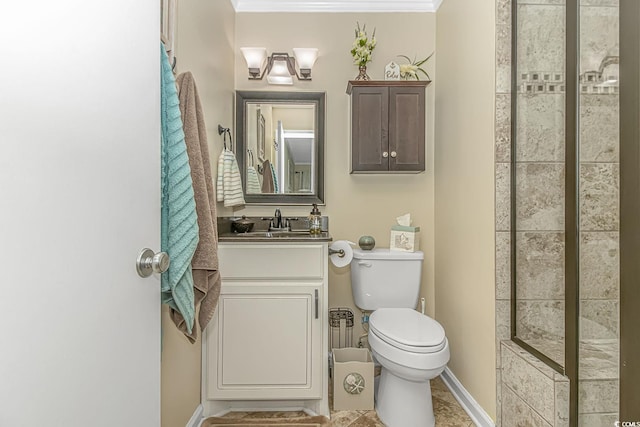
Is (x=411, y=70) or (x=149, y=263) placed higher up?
(x=411, y=70)

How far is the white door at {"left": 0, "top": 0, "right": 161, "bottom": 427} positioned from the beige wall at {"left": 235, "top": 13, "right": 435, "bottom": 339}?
1769mm

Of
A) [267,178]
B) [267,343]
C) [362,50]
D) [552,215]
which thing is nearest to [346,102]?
[362,50]

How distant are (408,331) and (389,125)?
1297 mm

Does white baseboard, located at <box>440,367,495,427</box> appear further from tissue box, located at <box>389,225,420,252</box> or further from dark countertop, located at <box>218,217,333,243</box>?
dark countertop, located at <box>218,217,333,243</box>

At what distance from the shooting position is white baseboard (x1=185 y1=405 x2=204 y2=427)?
5.72ft

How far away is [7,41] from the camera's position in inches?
20.3

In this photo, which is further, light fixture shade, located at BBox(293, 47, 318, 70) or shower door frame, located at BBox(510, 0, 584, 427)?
light fixture shade, located at BBox(293, 47, 318, 70)

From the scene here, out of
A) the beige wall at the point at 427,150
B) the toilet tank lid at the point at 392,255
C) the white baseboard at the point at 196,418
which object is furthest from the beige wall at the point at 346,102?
the white baseboard at the point at 196,418

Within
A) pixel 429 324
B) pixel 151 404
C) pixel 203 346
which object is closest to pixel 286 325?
pixel 203 346

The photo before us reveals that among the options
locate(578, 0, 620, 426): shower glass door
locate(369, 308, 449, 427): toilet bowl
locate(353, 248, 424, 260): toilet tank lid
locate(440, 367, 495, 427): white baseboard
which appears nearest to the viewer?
locate(578, 0, 620, 426): shower glass door

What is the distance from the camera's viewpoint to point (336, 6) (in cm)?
256

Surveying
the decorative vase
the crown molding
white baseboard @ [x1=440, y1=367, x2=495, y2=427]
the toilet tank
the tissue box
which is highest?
the crown molding

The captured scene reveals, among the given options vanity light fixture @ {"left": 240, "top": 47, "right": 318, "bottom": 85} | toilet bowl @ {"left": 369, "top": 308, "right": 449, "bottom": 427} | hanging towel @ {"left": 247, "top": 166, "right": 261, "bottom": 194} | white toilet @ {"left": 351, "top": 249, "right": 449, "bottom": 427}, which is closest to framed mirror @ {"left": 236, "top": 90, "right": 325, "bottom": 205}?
hanging towel @ {"left": 247, "top": 166, "right": 261, "bottom": 194}

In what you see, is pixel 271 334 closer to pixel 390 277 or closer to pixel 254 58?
pixel 390 277
